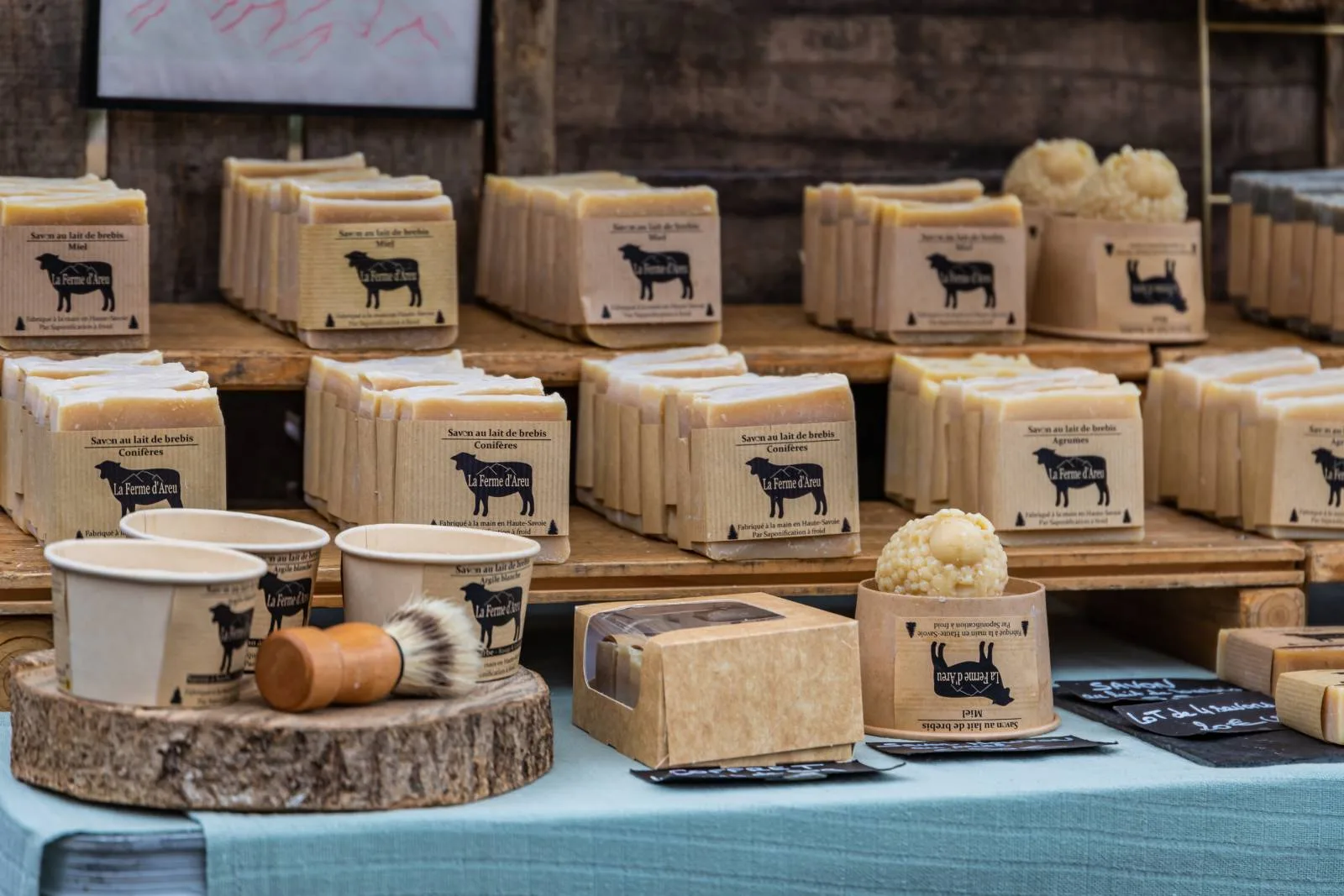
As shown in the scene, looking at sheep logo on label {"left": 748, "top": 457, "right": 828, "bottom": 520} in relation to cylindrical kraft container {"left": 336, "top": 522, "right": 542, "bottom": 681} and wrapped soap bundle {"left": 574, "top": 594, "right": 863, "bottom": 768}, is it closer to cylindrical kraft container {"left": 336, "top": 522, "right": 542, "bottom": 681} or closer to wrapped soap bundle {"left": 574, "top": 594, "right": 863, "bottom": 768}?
wrapped soap bundle {"left": 574, "top": 594, "right": 863, "bottom": 768}

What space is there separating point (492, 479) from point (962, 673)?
74 centimetres

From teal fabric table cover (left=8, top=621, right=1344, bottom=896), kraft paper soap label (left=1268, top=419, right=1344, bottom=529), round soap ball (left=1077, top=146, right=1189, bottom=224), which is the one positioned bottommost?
teal fabric table cover (left=8, top=621, right=1344, bottom=896)

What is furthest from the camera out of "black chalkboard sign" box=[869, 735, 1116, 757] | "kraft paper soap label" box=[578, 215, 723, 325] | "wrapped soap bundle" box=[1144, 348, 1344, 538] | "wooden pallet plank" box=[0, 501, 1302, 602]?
"kraft paper soap label" box=[578, 215, 723, 325]

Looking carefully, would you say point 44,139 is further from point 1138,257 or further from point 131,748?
point 1138,257

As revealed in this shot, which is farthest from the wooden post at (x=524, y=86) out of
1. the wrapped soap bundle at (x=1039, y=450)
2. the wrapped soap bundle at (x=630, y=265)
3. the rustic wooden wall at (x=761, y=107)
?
the wrapped soap bundle at (x=1039, y=450)

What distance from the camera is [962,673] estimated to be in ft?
9.02

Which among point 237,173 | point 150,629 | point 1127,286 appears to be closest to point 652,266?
point 237,173

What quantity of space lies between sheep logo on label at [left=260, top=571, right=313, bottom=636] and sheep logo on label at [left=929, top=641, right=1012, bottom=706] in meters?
0.85

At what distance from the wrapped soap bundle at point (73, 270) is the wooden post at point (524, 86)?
3.07 ft

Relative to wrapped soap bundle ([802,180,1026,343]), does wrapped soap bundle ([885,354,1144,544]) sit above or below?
below

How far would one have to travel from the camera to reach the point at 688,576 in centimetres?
305

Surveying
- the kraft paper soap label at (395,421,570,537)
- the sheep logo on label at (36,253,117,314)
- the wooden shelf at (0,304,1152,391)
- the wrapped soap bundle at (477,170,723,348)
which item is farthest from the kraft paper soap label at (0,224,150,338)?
the wrapped soap bundle at (477,170,723,348)

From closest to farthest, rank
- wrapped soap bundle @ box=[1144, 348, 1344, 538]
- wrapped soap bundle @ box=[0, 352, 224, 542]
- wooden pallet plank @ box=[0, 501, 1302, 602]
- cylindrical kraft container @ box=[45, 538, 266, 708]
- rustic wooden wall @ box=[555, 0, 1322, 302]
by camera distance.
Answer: cylindrical kraft container @ box=[45, 538, 266, 708]
wrapped soap bundle @ box=[0, 352, 224, 542]
wooden pallet plank @ box=[0, 501, 1302, 602]
wrapped soap bundle @ box=[1144, 348, 1344, 538]
rustic wooden wall @ box=[555, 0, 1322, 302]

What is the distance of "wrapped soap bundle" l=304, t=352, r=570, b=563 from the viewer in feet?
9.55
